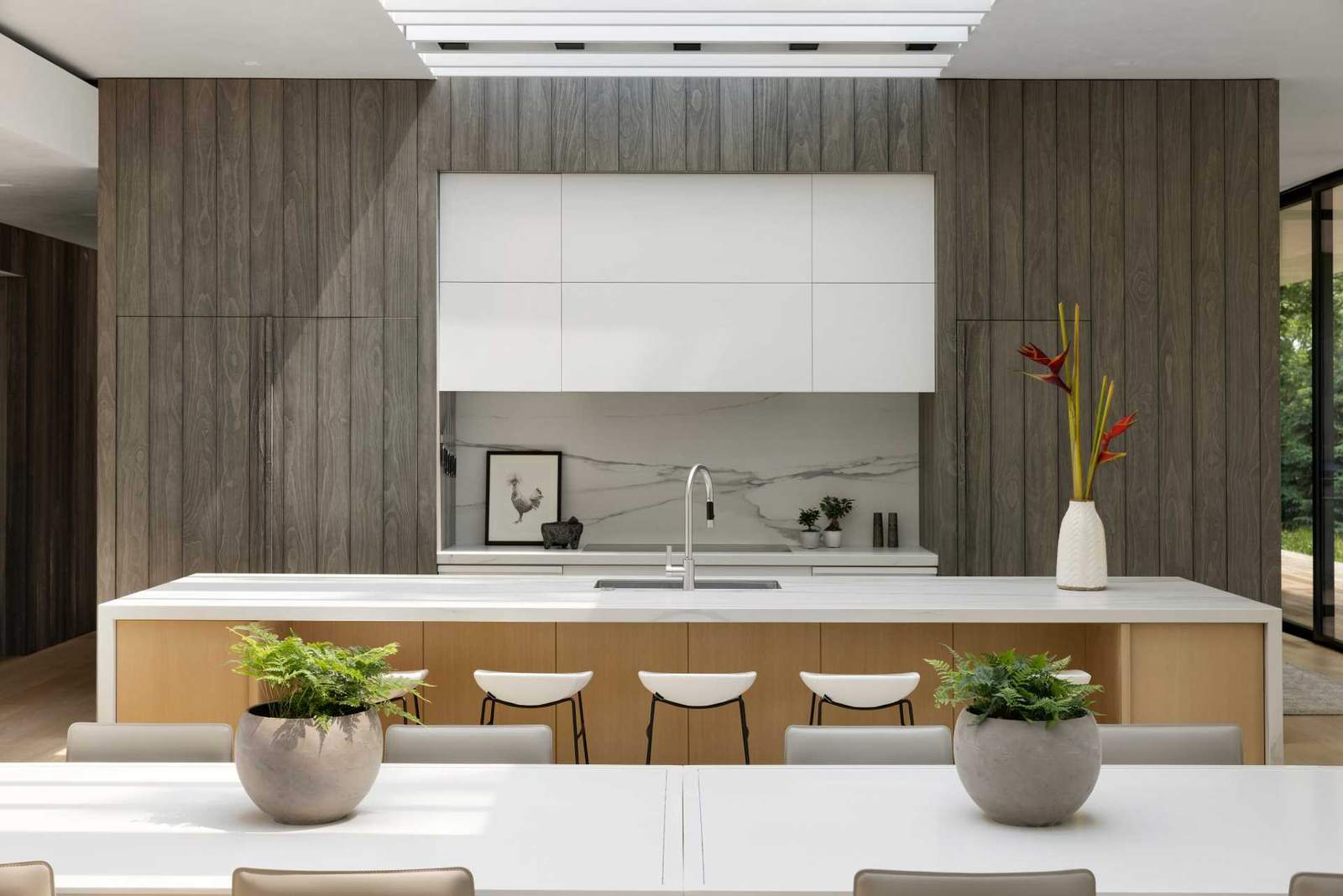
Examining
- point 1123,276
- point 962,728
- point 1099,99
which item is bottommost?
point 962,728

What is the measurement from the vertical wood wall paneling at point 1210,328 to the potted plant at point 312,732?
4.25m

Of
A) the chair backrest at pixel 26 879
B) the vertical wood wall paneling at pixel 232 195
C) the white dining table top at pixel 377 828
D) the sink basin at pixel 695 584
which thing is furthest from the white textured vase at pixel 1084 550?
the vertical wood wall paneling at pixel 232 195

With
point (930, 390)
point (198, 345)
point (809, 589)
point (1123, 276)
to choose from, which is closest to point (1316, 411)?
point (1123, 276)

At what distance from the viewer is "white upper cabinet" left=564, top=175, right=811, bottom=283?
5086mm

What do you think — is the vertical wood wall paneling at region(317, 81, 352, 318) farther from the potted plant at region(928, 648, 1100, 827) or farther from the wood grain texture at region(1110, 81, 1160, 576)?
the potted plant at region(928, 648, 1100, 827)

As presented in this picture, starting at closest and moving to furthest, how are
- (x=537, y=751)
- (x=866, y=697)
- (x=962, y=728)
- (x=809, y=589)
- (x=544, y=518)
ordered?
(x=962, y=728)
(x=537, y=751)
(x=866, y=697)
(x=809, y=589)
(x=544, y=518)

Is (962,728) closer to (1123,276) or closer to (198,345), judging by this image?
(1123,276)

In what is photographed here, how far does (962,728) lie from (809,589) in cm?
178

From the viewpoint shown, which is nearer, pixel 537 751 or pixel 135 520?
pixel 537 751

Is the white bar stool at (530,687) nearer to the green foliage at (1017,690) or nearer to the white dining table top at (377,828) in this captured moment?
the white dining table top at (377,828)

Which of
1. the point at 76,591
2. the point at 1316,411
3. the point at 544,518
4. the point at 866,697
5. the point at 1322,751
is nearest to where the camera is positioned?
the point at 866,697

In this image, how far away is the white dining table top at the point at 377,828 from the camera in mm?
1617

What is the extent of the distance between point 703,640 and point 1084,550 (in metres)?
1.32

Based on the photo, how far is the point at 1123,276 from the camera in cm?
504
